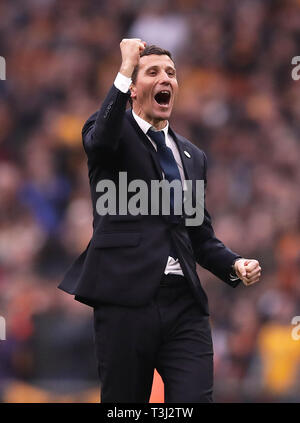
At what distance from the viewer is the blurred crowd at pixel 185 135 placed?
22.6 feet

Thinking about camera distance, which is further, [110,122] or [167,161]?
[167,161]

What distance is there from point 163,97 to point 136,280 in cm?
84

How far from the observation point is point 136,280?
3965 millimetres

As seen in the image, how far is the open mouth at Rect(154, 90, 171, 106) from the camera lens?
13.9 feet

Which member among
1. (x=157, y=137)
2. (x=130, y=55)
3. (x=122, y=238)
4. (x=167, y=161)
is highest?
(x=130, y=55)

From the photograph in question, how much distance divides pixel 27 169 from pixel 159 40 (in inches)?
80.5

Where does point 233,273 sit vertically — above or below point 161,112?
below

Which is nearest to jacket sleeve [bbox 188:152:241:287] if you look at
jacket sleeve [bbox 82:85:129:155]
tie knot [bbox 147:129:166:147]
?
tie knot [bbox 147:129:166:147]

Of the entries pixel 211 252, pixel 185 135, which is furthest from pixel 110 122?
pixel 185 135

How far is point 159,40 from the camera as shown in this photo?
381 inches

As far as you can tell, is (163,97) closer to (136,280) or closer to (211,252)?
(211,252)

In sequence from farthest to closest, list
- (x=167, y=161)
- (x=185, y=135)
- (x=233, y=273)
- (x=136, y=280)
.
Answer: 1. (x=185, y=135)
2. (x=233, y=273)
3. (x=167, y=161)
4. (x=136, y=280)

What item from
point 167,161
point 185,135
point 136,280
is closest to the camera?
point 136,280

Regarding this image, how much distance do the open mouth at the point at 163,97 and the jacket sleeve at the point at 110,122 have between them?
0.39m
